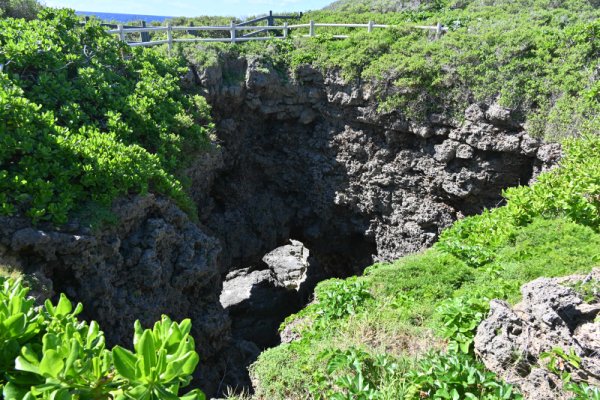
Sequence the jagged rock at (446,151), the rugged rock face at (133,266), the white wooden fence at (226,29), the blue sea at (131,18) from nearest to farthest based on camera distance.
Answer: the rugged rock face at (133,266) < the jagged rock at (446,151) < the white wooden fence at (226,29) < the blue sea at (131,18)

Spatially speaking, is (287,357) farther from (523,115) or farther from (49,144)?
(523,115)

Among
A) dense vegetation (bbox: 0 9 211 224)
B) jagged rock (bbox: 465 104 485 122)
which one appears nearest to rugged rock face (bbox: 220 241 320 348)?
dense vegetation (bbox: 0 9 211 224)

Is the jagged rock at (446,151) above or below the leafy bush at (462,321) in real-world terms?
below

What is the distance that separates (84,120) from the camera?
10.1m

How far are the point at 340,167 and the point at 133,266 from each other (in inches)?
394

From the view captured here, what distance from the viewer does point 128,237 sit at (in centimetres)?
875

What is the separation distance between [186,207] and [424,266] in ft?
17.8

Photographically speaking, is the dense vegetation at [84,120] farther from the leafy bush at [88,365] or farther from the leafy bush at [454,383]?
the leafy bush at [454,383]

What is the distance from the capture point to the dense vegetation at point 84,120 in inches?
307

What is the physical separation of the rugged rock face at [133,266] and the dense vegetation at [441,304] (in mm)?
2674

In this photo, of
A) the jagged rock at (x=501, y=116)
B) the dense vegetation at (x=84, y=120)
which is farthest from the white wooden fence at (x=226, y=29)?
the jagged rock at (x=501, y=116)

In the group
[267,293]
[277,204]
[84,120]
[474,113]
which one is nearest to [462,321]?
[84,120]

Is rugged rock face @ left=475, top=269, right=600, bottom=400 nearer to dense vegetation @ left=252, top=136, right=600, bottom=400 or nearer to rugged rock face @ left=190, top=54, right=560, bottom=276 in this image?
dense vegetation @ left=252, top=136, right=600, bottom=400

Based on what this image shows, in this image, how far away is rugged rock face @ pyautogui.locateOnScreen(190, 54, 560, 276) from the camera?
13945 mm
